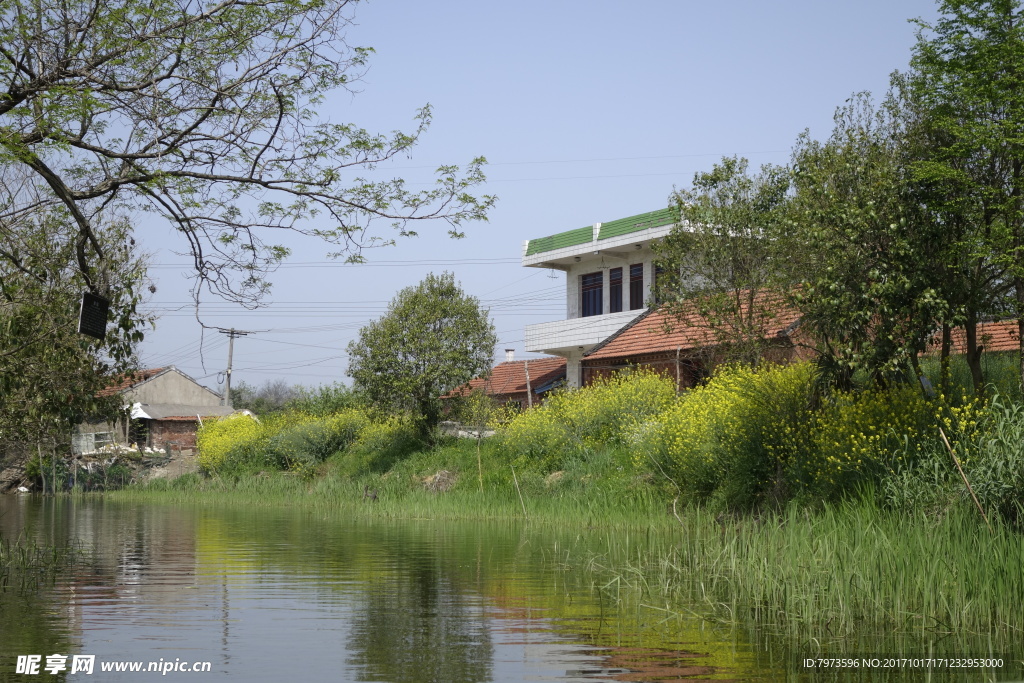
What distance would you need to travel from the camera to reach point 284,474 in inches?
1764

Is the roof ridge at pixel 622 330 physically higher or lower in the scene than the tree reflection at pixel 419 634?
higher

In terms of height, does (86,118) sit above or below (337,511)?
above

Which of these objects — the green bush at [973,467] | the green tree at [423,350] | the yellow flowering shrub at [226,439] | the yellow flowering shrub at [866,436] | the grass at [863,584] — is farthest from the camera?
the yellow flowering shrub at [226,439]

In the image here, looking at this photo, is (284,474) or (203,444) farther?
(203,444)

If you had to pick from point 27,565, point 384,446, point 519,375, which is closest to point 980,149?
point 27,565

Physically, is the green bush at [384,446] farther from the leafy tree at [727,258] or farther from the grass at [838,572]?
the grass at [838,572]

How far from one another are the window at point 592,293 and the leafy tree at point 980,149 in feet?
86.1

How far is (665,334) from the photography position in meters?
33.5

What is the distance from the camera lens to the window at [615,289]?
139 feet

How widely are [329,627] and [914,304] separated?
1090cm

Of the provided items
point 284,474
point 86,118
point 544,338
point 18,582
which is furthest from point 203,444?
point 86,118

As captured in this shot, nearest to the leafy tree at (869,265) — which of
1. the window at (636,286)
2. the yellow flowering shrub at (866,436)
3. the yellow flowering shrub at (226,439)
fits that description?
the yellow flowering shrub at (866,436)

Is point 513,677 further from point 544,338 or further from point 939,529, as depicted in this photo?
point 544,338

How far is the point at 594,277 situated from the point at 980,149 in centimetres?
2769
